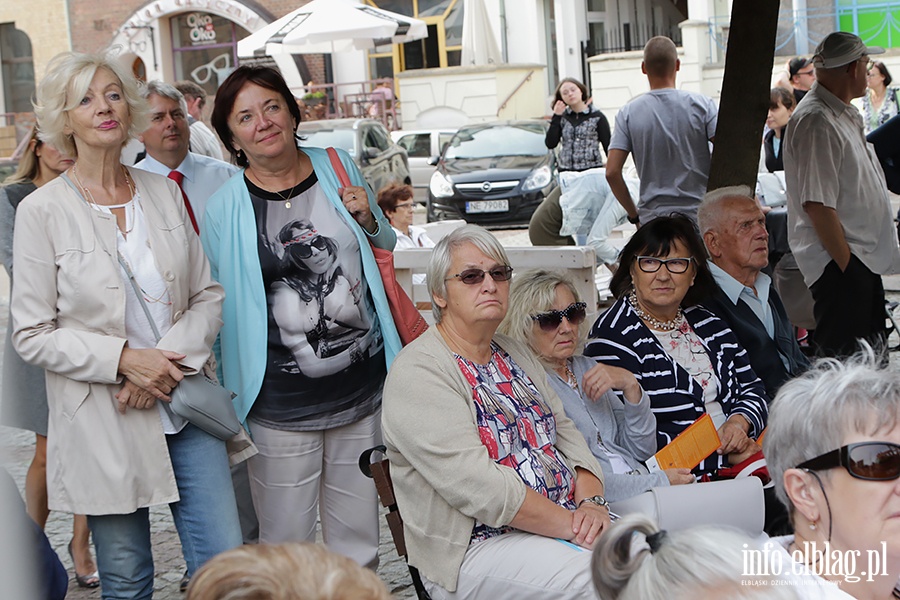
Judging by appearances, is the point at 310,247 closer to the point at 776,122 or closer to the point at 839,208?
the point at 839,208

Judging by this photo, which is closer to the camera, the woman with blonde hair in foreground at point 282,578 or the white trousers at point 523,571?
the woman with blonde hair in foreground at point 282,578

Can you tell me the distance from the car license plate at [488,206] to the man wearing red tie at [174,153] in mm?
11707

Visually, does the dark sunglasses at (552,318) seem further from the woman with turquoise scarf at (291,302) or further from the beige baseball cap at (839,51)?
the beige baseball cap at (839,51)

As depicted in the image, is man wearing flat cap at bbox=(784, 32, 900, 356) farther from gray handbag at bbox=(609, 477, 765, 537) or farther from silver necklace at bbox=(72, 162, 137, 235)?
silver necklace at bbox=(72, 162, 137, 235)

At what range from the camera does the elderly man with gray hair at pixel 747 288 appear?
13.8 feet

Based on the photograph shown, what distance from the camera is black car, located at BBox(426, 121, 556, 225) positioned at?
52.4 ft

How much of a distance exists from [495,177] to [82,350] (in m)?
13.5

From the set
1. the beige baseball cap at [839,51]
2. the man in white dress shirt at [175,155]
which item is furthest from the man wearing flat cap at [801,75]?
the man in white dress shirt at [175,155]

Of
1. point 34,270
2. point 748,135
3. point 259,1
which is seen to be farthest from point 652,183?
point 259,1

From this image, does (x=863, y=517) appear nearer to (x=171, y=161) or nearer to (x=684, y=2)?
(x=171, y=161)

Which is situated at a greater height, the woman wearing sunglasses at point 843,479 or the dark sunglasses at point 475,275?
the dark sunglasses at point 475,275

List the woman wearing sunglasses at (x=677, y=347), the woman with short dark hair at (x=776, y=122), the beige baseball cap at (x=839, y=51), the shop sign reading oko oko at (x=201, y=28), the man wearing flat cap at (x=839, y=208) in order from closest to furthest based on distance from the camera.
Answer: the woman wearing sunglasses at (x=677, y=347) → the man wearing flat cap at (x=839, y=208) → the beige baseball cap at (x=839, y=51) → the woman with short dark hair at (x=776, y=122) → the shop sign reading oko oko at (x=201, y=28)

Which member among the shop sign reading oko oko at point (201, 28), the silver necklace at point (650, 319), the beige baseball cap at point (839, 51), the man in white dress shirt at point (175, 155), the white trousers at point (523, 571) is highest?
the shop sign reading oko oko at point (201, 28)

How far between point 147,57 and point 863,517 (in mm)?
29333
